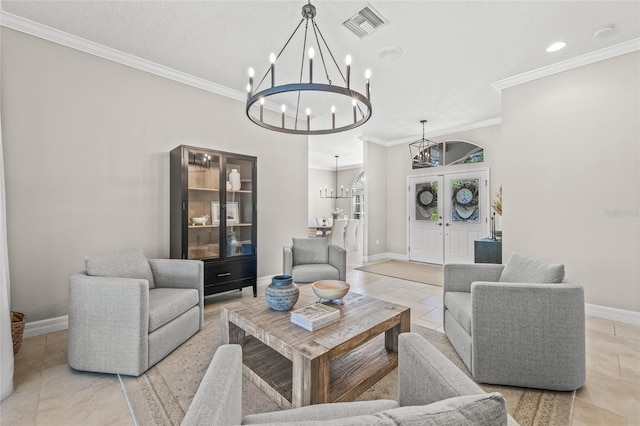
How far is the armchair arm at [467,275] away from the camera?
8.07 ft

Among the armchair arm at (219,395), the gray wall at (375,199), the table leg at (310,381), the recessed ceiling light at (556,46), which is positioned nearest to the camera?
the armchair arm at (219,395)

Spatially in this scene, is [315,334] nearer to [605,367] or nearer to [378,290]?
[605,367]

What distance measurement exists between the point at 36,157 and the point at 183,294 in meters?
1.86

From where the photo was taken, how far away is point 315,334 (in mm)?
1687

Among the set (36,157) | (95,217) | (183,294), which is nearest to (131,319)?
(183,294)

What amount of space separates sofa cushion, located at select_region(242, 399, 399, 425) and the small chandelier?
5.29 meters

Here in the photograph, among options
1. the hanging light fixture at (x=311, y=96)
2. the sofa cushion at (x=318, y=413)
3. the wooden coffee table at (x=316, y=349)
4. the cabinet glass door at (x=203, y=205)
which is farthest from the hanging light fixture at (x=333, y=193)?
the sofa cushion at (x=318, y=413)

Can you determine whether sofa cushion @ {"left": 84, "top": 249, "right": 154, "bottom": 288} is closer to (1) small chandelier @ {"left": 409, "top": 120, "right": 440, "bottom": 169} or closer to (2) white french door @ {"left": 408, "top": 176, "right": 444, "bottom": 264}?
(1) small chandelier @ {"left": 409, "top": 120, "right": 440, "bottom": 169}

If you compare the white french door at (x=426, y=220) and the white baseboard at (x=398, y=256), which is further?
the white baseboard at (x=398, y=256)

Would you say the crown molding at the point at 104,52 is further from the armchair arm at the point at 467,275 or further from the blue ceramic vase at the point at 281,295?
the armchair arm at the point at 467,275

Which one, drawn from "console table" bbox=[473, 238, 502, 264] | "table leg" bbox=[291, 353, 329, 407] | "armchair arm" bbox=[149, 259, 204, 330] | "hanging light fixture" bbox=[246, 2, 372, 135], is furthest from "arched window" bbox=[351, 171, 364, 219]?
"table leg" bbox=[291, 353, 329, 407]

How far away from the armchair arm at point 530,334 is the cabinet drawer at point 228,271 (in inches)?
101

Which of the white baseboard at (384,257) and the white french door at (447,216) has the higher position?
the white french door at (447,216)

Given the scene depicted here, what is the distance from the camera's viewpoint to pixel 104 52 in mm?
2877
